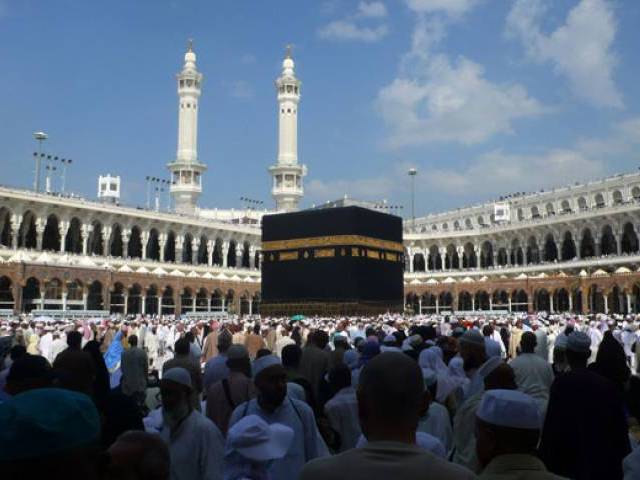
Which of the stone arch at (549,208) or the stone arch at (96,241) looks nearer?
the stone arch at (96,241)

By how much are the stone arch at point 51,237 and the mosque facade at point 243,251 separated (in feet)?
0.21

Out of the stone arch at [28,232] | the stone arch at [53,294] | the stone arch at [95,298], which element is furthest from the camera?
the stone arch at [28,232]

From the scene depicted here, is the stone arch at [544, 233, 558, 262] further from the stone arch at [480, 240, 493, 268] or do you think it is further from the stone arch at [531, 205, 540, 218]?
the stone arch at [531, 205, 540, 218]

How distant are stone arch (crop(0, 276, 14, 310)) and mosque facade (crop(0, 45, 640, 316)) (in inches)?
2.4

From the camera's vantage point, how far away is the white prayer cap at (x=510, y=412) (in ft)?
5.29

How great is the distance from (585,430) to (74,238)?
3379cm

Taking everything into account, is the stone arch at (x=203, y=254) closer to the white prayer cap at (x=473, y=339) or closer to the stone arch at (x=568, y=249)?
the stone arch at (x=568, y=249)

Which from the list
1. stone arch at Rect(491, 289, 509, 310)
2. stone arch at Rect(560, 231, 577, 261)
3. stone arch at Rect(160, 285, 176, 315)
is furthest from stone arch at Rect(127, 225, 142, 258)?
stone arch at Rect(560, 231, 577, 261)

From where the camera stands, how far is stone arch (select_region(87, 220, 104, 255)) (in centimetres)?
3309

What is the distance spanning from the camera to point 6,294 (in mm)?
26750

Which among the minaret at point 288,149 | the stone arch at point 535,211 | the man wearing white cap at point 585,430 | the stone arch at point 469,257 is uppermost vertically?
the minaret at point 288,149

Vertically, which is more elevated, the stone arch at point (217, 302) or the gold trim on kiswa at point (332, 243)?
the gold trim on kiswa at point (332, 243)

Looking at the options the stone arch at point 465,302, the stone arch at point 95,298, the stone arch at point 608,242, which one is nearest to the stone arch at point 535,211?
the stone arch at point 608,242

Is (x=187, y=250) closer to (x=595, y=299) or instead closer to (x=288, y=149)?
(x=288, y=149)
